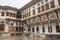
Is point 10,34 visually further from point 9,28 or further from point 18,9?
point 18,9

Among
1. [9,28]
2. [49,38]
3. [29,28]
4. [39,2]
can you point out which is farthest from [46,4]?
[9,28]

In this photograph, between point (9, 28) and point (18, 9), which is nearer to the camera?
point (9, 28)

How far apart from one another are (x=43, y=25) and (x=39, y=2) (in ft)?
16.1

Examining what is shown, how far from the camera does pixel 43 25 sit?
15.6 meters

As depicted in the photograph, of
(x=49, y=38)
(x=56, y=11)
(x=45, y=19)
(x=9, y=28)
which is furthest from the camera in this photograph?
(x=9, y=28)

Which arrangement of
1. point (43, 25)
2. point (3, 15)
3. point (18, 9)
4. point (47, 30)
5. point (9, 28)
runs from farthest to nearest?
point (18, 9) < point (3, 15) < point (9, 28) < point (43, 25) < point (47, 30)

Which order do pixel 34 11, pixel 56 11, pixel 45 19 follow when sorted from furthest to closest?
pixel 34 11 < pixel 45 19 < pixel 56 11

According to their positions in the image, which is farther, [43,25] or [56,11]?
[43,25]

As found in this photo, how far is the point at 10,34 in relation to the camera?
17.4 meters

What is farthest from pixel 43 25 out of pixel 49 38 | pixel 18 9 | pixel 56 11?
pixel 18 9

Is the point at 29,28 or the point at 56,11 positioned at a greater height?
the point at 56,11

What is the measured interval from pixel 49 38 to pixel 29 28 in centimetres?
892

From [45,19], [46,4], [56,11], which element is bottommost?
[45,19]

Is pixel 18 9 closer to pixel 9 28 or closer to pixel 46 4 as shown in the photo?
pixel 9 28
